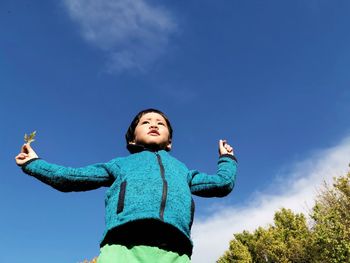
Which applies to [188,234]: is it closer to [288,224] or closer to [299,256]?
[299,256]

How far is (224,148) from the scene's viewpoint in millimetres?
3344

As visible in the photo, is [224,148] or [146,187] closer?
[146,187]

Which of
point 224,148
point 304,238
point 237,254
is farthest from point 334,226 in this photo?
point 224,148

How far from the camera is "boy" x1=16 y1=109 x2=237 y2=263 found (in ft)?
7.52

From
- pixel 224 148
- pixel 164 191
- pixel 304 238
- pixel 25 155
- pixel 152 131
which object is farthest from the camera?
pixel 304 238

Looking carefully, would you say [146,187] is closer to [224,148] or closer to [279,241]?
[224,148]

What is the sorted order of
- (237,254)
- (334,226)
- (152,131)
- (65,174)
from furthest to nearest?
(237,254)
(334,226)
(152,131)
(65,174)

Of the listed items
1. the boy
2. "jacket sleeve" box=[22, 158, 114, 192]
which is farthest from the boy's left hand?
"jacket sleeve" box=[22, 158, 114, 192]

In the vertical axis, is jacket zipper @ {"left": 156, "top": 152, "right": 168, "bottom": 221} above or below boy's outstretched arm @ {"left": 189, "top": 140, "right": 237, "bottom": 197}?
below

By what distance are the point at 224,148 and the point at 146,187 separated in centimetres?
112

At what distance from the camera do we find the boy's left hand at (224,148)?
330 cm

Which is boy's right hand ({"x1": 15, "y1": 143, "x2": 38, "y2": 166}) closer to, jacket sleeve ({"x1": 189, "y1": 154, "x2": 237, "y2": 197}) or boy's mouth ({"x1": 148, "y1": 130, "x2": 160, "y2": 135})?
boy's mouth ({"x1": 148, "y1": 130, "x2": 160, "y2": 135})

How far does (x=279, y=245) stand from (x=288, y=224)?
2.77 meters

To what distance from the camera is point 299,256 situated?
80.6 feet
